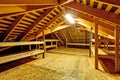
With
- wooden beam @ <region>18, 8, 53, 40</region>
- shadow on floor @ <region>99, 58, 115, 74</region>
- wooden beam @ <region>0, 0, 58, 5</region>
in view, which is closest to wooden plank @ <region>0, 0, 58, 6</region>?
wooden beam @ <region>0, 0, 58, 5</region>

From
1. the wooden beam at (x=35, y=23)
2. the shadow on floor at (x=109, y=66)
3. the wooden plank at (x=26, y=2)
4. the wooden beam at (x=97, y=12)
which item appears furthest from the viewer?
the wooden beam at (x=35, y=23)

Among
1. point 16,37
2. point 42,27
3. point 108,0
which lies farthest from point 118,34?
point 16,37

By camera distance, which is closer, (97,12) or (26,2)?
(26,2)

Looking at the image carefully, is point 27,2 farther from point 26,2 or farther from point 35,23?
point 35,23

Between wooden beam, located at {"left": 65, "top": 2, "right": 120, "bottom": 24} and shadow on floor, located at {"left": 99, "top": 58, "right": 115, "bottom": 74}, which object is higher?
wooden beam, located at {"left": 65, "top": 2, "right": 120, "bottom": 24}

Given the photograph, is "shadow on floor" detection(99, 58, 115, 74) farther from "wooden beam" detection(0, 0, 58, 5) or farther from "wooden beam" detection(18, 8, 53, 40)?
"wooden beam" detection(18, 8, 53, 40)

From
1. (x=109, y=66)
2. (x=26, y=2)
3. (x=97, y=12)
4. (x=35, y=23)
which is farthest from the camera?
(x=35, y=23)

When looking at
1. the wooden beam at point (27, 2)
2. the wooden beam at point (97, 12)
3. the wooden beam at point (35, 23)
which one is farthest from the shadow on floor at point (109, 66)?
the wooden beam at point (35, 23)

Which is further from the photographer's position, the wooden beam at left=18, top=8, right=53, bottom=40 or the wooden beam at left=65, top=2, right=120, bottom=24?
the wooden beam at left=18, top=8, right=53, bottom=40

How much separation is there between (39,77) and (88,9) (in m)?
1.94

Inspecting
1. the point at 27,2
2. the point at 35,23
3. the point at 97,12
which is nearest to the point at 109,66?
the point at 97,12

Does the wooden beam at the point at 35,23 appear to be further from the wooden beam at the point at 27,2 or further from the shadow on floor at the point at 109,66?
the shadow on floor at the point at 109,66

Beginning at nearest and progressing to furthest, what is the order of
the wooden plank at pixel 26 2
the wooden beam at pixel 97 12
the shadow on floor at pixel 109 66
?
1. the wooden plank at pixel 26 2
2. the wooden beam at pixel 97 12
3. the shadow on floor at pixel 109 66

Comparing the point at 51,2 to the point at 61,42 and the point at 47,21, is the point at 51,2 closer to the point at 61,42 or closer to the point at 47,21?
the point at 47,21
